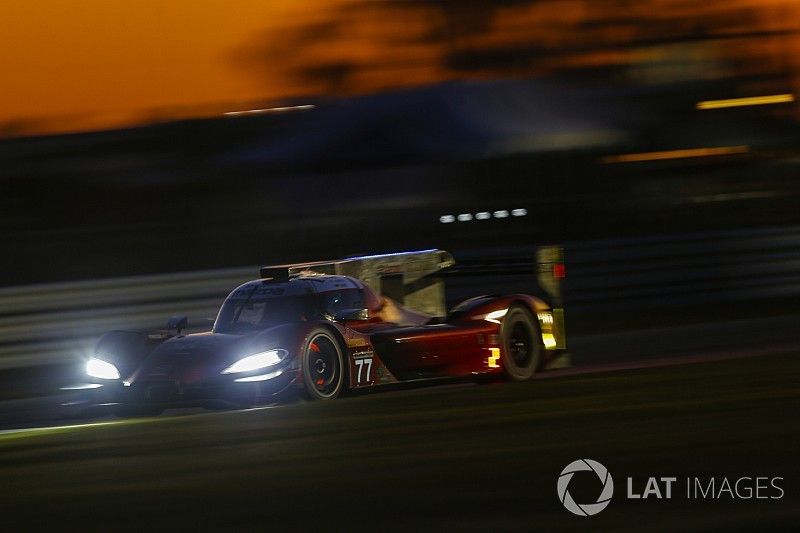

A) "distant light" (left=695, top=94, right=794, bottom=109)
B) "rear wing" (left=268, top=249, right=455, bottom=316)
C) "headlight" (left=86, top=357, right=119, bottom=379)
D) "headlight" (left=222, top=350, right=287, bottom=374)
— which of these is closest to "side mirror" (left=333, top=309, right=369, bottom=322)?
"headlight" (left=222, top=350, right=287, bottom=374)

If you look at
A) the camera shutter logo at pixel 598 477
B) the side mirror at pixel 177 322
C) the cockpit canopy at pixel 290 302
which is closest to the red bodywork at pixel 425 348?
the cockpit canopy at pixel 290 302

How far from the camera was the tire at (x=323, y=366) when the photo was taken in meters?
11.2

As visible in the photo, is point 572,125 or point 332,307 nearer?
point 332,307

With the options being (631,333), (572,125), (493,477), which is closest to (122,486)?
(493,477)

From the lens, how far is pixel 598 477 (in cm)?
618

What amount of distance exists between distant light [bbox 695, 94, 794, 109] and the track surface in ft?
71.1

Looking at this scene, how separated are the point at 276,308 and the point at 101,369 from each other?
1454mm

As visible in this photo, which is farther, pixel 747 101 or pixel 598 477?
pixel 747 101

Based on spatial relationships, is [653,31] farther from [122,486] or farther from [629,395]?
[122,486]

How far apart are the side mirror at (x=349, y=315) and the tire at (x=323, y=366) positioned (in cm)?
17

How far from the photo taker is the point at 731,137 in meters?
32.4

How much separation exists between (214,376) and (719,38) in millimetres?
22830

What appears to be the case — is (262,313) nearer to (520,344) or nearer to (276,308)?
(276,308)

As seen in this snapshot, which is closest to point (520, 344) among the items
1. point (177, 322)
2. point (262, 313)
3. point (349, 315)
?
point (349, 315)
